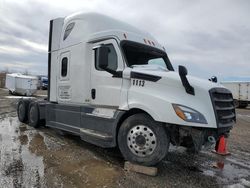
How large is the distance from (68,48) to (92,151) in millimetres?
2828

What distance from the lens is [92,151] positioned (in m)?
7.22

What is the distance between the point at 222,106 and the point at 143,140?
164 cm

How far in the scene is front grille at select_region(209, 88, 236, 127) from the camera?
17.7ft

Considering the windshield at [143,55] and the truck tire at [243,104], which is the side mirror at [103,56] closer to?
the windshield at [143,55]

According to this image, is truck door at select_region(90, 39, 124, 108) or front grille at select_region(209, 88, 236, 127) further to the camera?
truck door at select_region(90, 39, 124, 108)

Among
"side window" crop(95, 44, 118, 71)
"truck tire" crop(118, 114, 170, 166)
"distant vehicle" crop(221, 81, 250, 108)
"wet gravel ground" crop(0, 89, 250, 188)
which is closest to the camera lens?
"wet gravel ground" crop(0, 89, 250, 188)

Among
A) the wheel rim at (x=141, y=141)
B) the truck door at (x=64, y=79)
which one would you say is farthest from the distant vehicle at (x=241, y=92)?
the wheel rim at (x=141, y=141)

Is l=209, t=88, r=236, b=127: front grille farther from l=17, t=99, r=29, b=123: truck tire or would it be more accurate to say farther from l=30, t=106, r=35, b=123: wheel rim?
l=17, t=99, r=29, b=123: truck tire

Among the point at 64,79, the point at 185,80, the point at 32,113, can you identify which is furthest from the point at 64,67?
the point at 185,80

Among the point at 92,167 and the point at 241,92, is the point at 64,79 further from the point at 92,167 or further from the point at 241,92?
the point at 241,92

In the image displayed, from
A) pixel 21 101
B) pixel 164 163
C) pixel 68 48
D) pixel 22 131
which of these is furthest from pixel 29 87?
pixel 164 163

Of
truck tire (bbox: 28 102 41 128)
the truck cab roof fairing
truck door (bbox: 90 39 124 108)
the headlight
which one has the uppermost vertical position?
the truck cab roof fairing

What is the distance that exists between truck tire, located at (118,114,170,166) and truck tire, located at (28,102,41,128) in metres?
5.02

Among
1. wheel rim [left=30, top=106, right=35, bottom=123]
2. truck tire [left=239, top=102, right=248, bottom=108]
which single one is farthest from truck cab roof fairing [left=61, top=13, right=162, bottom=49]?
truck tire [left=239, top=102, right=248, bottom=108]
